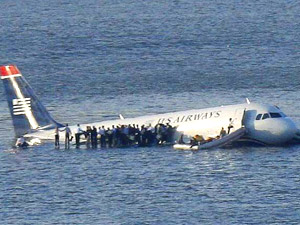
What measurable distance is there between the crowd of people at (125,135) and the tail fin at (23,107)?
16.4ft

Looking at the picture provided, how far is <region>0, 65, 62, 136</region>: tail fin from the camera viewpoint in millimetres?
112438

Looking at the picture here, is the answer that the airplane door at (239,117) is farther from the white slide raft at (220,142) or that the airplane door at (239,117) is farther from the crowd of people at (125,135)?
the crowd of people at (125,135)

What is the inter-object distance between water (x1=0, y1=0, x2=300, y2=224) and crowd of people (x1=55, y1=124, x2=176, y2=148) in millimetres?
1428

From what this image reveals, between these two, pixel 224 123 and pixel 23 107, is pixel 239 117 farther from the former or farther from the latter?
pixel 23 107

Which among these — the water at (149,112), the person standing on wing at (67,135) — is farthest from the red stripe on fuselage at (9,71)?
the person standing on wing at (67,135)

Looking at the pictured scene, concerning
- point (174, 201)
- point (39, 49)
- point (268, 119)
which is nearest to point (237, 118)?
point (268, 119)

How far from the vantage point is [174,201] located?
8325 centimetres

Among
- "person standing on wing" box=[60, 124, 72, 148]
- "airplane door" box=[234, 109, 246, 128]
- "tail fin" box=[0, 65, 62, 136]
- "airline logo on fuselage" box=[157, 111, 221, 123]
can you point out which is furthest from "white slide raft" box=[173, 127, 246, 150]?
"tail fin" box=[0, 65, 62, 136]

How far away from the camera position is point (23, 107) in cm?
11294

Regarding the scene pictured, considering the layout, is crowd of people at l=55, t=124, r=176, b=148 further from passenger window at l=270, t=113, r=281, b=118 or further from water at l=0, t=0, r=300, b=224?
passenger window at l=270, t=113, r=281, b=118

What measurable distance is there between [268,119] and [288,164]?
7009mm

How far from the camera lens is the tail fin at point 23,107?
11244 centimetres

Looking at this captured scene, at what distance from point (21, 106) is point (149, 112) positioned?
14.2 meters

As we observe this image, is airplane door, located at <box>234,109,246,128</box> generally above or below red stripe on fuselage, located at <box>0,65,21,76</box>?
below
